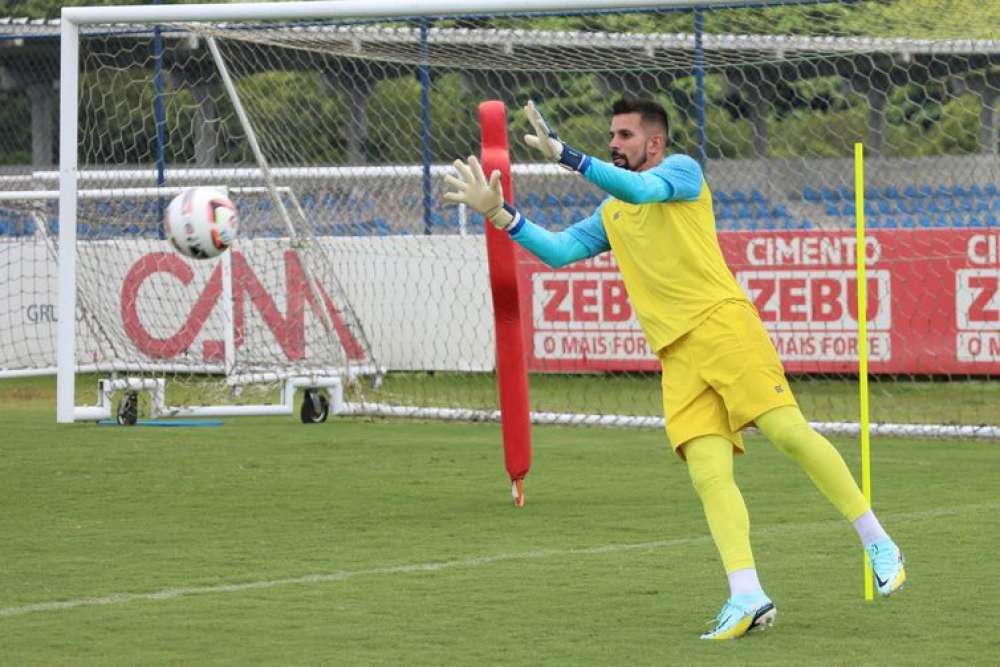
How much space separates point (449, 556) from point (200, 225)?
3.14 m

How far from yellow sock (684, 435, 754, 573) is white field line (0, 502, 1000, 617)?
1.61 metres

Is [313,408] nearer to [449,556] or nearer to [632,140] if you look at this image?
[449,556]

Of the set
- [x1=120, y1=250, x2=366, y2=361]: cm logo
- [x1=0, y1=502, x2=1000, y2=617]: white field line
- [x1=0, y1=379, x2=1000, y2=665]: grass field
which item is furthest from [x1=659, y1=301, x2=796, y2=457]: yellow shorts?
[x1=120, y1=250, x2=366, y2=361]: cm logo

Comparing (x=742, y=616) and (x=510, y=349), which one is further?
(x=510, y=349)

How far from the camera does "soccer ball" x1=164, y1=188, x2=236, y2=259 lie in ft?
34.3

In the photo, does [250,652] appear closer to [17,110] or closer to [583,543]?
[583,543]

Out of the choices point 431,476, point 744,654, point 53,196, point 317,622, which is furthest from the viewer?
point 53,196

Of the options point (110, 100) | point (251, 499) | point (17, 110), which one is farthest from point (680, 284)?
point (17, 110)

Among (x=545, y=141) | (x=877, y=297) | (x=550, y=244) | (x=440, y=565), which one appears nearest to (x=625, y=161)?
(x=550, y=244)

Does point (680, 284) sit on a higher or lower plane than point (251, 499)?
higher

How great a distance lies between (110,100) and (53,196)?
18.4ft

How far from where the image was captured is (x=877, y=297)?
1562 cm

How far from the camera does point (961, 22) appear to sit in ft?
41.3

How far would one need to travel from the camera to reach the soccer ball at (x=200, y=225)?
34.3ft
